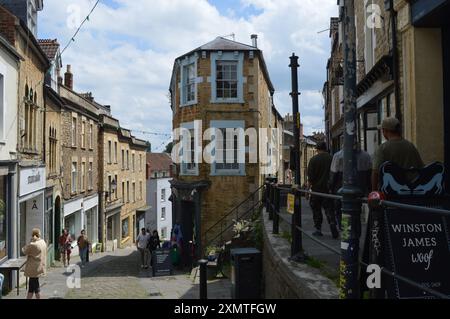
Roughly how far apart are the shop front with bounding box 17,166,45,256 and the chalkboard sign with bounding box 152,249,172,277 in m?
4.38

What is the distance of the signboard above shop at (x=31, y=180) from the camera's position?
15008 mm

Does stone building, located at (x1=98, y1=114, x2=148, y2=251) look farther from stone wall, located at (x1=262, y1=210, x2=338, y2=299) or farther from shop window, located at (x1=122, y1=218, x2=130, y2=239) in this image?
stone wall, located at (x1=262, y1=210, x2=338, y2=299)

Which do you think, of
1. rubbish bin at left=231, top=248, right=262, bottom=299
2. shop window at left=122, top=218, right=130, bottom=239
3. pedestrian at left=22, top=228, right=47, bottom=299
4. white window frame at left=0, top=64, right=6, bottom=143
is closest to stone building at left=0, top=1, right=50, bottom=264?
white window frame at left=0, top=64, right=6, bottom=143

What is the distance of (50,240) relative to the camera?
20438 millimetres

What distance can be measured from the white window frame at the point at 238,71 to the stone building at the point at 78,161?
726 cm

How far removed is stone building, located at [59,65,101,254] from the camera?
23.4 meters

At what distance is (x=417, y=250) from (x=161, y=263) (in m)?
13.3

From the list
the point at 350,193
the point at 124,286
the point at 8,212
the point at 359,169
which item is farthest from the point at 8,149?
the point at 350,193

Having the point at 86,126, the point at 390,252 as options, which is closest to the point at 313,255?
the point at 390,252

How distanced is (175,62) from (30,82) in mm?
7328

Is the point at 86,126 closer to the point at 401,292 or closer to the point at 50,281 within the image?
the point at 50,281

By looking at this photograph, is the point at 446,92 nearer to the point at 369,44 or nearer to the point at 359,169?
the point at 359,169

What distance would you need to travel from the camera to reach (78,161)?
25.8 m
